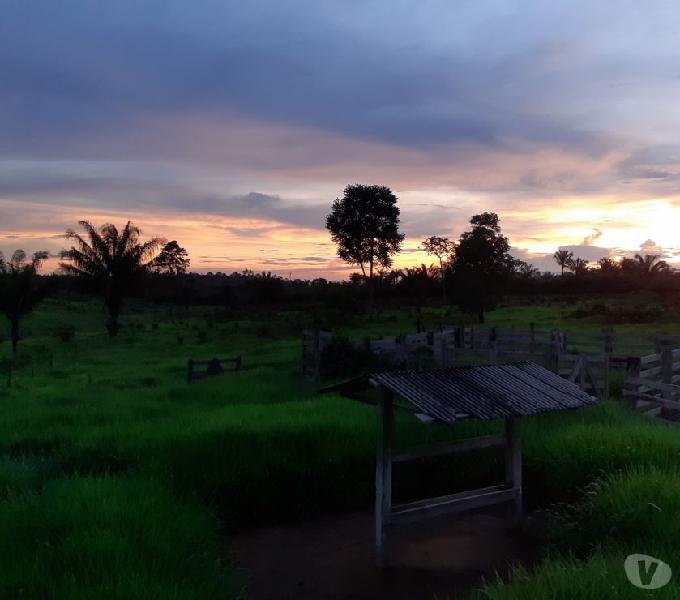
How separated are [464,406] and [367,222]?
61.1 metres

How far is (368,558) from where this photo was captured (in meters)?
8.91

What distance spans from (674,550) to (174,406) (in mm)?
12238

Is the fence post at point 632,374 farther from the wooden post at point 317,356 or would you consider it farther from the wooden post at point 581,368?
the wooden post at point 317,356

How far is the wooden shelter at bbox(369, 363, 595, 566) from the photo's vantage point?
26.3 feet

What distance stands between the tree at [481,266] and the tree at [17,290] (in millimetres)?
30619

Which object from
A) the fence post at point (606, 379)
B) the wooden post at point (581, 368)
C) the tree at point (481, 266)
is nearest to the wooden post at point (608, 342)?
the fence post at point (606, 379)

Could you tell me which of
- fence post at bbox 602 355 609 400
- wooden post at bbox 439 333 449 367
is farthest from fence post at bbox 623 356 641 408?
wooden post at bbox 439 333 449 367

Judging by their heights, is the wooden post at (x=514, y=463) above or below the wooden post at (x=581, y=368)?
below

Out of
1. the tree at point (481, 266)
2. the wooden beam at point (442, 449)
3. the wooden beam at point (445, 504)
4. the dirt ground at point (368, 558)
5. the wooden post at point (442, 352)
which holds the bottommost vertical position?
the dirt ground at point (368, 558)

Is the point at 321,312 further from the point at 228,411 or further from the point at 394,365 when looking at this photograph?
the point at 228,411

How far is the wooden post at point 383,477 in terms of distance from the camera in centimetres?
851

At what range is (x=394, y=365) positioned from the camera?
20719mm

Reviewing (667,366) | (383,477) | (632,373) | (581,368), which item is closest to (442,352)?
(581,368)

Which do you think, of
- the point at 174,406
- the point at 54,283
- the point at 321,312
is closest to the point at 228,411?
the point at 174,406
